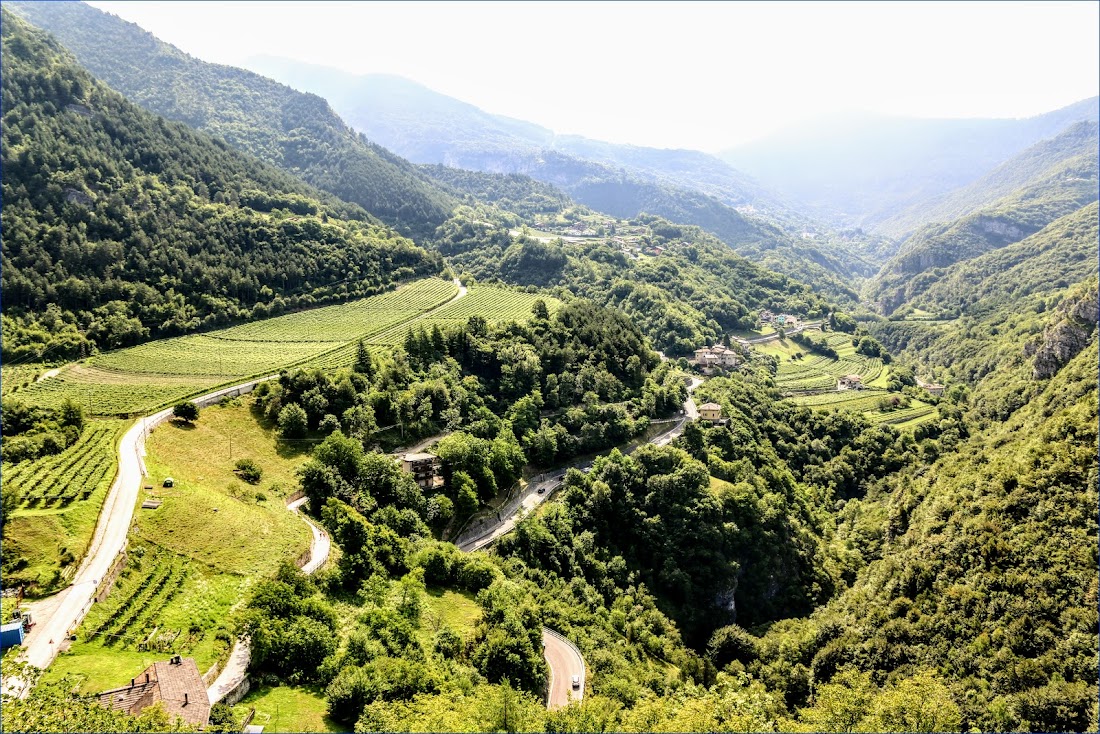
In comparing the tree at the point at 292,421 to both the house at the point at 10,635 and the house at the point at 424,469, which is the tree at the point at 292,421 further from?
the house at the point at 10,635

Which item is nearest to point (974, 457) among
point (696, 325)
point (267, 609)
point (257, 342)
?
point (696, 325)

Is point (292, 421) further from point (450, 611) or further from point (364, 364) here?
point (450, 611)

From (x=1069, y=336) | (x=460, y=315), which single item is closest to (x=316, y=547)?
(x=460, y=315)

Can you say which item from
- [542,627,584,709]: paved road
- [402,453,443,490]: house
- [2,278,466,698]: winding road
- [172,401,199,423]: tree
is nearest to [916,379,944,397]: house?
[402,453,443,490]: house

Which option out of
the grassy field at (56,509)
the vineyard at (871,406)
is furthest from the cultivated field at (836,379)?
the grassy field at (56,509)

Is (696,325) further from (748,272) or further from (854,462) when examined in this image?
(748,272)
